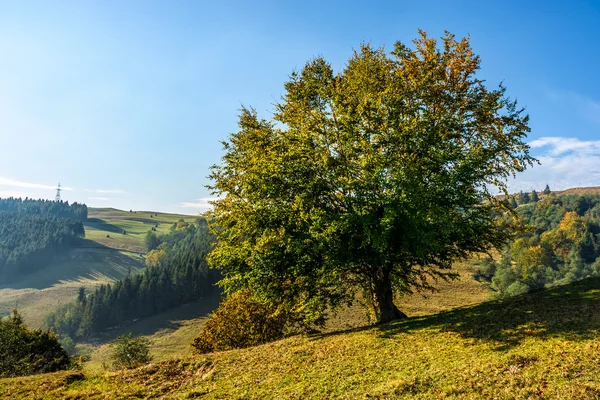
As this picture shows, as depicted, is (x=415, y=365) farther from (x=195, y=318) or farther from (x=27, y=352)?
(x=195, y=318)

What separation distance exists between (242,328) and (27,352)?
78.8ft

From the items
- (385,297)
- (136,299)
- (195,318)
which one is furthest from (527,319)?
(136,299)

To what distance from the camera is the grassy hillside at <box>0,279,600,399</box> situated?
1208 cm

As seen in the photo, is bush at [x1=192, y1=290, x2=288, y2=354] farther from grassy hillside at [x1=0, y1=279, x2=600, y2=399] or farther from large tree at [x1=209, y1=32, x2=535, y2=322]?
grassy hillside at [x1=0, y1=279, x2=600, y2=399]

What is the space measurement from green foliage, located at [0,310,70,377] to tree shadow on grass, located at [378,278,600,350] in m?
33.7

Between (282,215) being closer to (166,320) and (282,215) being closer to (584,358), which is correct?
(584,358)

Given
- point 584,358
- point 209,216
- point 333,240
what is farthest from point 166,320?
point 584,358

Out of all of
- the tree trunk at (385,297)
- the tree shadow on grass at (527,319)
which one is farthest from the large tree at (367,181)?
the tree shadow on grass at (527,319)

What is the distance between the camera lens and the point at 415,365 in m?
14.7

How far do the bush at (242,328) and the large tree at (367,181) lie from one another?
30.8 ft

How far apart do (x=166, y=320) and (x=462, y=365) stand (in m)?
139

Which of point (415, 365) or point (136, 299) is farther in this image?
point (136, 299)

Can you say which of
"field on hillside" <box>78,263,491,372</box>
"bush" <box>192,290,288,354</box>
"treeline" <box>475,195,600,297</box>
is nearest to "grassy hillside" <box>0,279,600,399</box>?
"bush" <box>192,290,288,354</box>

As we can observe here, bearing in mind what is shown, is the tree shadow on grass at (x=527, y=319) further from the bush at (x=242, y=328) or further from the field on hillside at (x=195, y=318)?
the field on hillside at (x=195, y=318)
